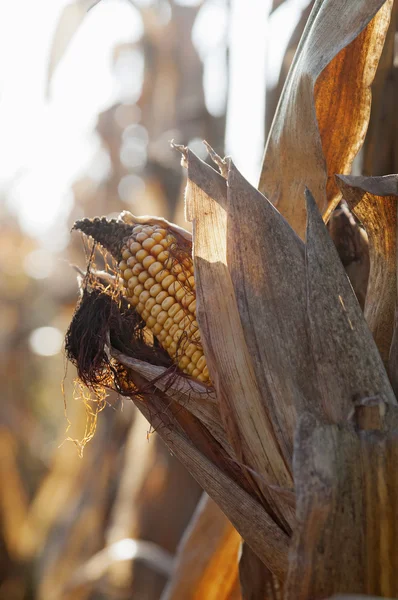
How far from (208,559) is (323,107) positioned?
1079mm

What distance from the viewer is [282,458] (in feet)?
2.92

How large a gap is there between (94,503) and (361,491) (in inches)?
118

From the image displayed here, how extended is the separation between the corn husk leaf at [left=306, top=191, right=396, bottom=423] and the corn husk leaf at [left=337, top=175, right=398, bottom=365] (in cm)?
12

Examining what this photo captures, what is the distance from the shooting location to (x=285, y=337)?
894 mm

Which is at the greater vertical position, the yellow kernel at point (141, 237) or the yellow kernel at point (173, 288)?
the yellow kernel at point (141, 237)

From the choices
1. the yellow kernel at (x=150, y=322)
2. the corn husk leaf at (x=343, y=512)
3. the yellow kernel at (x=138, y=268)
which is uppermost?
the yellow kernel at (x=138, y=268)

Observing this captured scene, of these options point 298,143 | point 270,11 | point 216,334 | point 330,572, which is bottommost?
point 330,572

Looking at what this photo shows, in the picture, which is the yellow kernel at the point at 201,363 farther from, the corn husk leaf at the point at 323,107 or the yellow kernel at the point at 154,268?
the corn husk leaf at the point at 323,107

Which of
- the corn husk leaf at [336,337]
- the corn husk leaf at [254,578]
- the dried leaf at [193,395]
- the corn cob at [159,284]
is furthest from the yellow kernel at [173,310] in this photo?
the corn husk leaf at [254,578]

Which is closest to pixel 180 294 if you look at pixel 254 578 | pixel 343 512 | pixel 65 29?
pixel 343 512

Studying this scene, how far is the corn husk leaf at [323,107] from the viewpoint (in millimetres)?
1084

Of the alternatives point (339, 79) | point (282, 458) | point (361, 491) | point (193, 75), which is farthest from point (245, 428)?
point (193, 75)

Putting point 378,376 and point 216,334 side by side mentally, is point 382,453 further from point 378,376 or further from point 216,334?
point 216,334

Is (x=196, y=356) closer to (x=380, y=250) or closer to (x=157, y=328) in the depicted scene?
(x=157, y=328)
